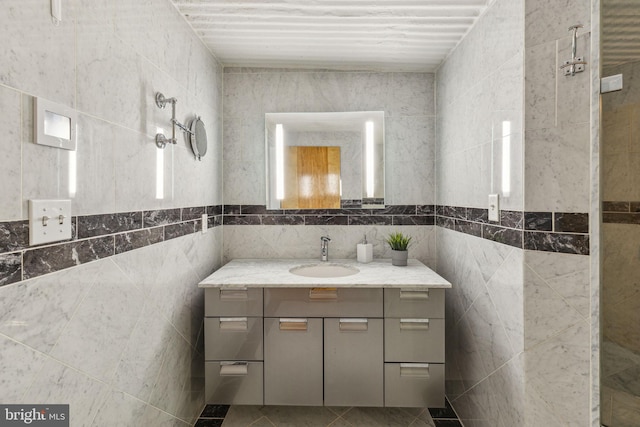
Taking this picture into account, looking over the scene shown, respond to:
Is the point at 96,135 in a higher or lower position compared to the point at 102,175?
higher

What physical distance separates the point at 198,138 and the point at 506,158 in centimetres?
166

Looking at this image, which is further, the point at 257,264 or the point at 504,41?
the point at 257,264

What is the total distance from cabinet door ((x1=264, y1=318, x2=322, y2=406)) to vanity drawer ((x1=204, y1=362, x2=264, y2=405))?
52 millimetres

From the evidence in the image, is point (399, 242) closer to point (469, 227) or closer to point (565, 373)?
point (469, 227)

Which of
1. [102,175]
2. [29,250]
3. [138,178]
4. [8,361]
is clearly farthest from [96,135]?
[8,361]

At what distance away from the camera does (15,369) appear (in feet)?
2.78

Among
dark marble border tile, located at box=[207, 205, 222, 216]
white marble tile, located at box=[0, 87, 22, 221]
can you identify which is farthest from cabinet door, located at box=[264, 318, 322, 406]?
white marble tile, located at box=[0, 87, 22, 221]

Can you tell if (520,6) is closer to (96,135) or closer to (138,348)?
(96,135)

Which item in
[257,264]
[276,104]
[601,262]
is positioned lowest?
[257,264]

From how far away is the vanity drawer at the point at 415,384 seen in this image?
6.05ft

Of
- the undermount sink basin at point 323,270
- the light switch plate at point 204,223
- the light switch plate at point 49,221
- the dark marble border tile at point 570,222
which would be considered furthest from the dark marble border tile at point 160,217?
the dark marble border tile at point 570,222

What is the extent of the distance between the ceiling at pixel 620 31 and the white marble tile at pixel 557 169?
0.35 meters

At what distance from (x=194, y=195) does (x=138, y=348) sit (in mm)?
911

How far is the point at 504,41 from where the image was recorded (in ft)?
5.13
